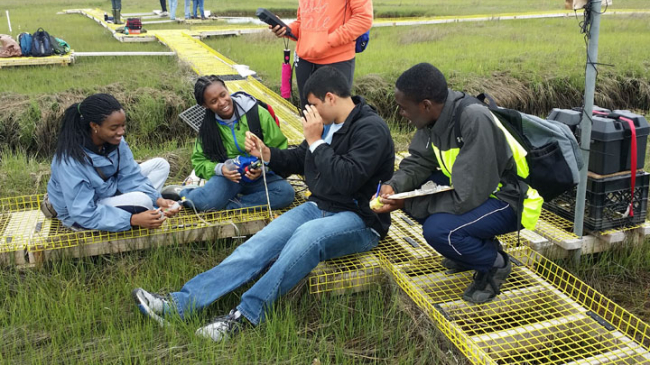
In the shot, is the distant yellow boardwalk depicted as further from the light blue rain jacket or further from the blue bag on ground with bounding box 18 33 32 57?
the blue bag on ground with bounding box 18 33 32 57

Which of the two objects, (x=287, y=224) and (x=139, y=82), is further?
(x=139, y=82)

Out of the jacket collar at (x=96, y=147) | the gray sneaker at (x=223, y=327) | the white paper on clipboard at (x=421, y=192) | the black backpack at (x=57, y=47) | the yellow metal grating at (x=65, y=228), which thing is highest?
the black backpack at (x=57, y=47)

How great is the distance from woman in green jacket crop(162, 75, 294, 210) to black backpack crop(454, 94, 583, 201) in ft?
5.38

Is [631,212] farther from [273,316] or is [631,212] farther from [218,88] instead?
[218,88]

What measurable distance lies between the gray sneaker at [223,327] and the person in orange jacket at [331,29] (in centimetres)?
225

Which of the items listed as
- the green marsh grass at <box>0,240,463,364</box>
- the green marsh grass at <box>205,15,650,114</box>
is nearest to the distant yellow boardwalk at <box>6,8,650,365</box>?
the green marsh grass at <box>0,240,463,364</box>

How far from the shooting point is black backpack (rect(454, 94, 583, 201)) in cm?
283

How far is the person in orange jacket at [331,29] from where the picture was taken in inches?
182

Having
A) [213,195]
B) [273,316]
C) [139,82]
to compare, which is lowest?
[273,316]

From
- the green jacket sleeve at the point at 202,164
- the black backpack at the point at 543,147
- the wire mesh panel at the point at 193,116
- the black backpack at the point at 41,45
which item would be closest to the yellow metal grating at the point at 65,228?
the green jacket sleeve at the point at 202,164

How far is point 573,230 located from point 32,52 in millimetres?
9504

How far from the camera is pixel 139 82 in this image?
7750 millimetres

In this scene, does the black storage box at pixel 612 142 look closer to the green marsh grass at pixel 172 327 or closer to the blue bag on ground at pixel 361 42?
the green marsh grass at pixel 172 327

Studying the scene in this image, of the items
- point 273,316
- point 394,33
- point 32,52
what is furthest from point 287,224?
point 394,33
